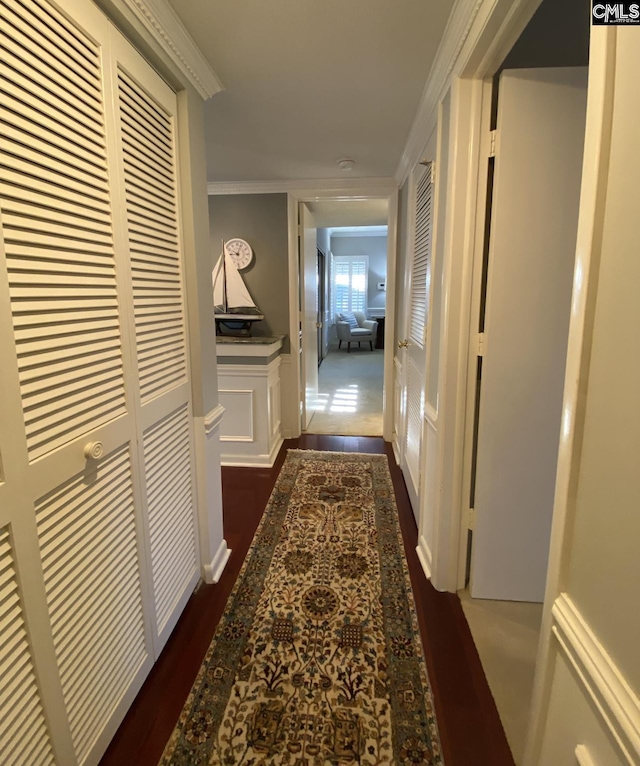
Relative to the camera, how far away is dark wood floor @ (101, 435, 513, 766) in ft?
3.96

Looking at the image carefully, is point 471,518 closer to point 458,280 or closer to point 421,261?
point 458,280

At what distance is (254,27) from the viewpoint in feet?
4.49

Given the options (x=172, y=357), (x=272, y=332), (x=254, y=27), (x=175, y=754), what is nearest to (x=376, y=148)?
(x=254, y=27)

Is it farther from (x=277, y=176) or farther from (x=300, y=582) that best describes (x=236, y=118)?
(x=300, y=582)

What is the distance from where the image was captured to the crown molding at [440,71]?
1257 mm

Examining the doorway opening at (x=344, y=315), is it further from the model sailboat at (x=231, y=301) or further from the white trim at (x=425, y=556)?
the white trim at (x=425, y=556)

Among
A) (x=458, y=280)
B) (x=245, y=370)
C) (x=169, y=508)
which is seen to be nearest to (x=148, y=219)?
(x=169, y=508)

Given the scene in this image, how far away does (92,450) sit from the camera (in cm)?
104

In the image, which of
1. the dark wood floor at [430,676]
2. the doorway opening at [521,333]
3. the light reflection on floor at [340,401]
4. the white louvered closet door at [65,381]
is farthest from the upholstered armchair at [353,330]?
the white louvered closet door at [65,381]

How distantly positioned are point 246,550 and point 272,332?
198 centimetres

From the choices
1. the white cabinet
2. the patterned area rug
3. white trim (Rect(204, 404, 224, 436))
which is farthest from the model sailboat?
the patterned area rug

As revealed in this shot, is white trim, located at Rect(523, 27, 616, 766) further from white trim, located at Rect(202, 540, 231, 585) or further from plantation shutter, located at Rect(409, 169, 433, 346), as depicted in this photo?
white trim, located at Rect(202, 540, 231, 585)

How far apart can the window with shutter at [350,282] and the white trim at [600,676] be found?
924 cm

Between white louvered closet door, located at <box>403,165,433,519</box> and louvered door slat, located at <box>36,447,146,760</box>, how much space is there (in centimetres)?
151
